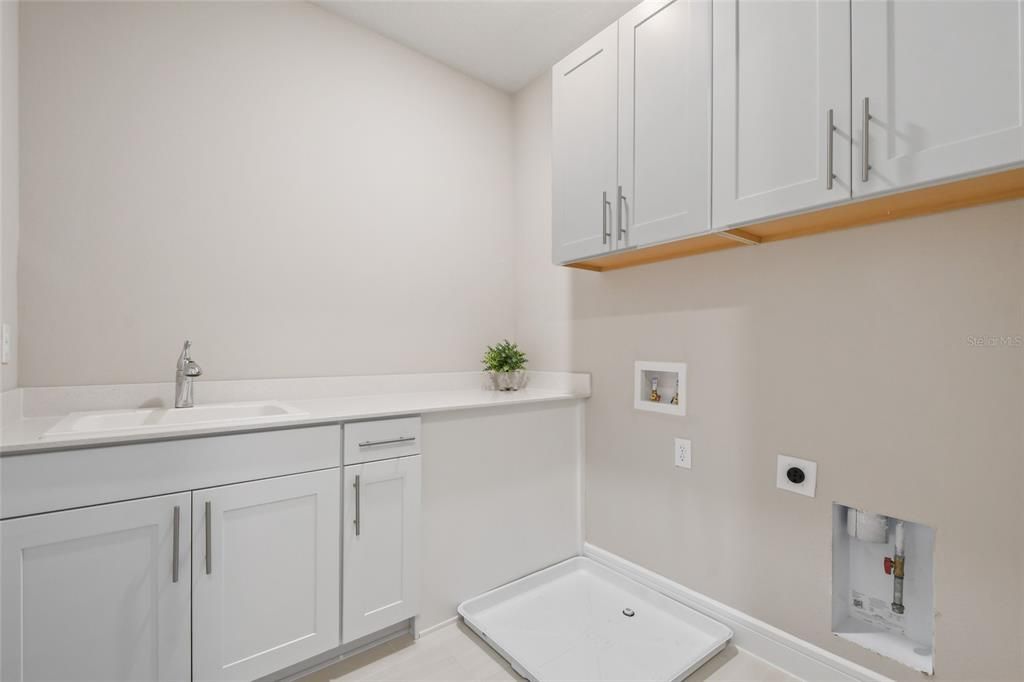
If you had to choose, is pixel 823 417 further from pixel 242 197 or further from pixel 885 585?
pixel 242 197

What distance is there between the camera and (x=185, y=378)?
1.64 metres

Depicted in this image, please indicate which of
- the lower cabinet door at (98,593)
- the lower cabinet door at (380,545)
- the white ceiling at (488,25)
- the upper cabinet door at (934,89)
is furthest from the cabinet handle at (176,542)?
the white ceiling at (488,25)

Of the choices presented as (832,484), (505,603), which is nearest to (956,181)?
(832,484)

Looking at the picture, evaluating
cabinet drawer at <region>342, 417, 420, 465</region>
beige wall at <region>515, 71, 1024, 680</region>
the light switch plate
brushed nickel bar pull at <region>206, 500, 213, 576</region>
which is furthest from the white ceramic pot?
brushed nickel bar pull at <region>206, 500, 213, 576</region>

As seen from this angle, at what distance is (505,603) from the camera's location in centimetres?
193

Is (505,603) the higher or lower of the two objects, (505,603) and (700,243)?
the lower

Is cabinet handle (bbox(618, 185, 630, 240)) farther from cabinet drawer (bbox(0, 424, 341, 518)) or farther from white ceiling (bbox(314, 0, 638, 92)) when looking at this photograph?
cabinet drawer (bbox(0, 424, 341, 518))

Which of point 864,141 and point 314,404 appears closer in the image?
point 864,141

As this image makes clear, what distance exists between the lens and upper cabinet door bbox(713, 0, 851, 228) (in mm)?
1224

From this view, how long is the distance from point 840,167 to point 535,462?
1545 millimetres

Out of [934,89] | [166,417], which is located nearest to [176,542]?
[166,417]

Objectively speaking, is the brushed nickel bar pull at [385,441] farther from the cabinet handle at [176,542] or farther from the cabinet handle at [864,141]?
the cabinet handle at [864,141]

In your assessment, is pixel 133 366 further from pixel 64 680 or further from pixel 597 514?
pixel 597 514

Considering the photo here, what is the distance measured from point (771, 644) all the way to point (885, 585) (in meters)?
0.43
